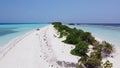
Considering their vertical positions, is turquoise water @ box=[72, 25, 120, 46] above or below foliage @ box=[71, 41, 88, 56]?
below

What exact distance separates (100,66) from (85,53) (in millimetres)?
2135

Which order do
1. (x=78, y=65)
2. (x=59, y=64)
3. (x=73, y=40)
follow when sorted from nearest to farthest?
(x=78, y=65)
(x=59, y=64)
(x=73, y=40)

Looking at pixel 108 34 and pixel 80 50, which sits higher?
pixel 80 50

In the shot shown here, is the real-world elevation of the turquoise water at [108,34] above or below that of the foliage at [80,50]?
below

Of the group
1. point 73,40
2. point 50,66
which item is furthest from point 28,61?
point 73,40

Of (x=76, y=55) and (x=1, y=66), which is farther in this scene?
(x=76, y=55)

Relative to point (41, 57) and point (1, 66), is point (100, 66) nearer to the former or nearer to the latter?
point (41, 57)

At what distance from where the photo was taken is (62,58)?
933 cm

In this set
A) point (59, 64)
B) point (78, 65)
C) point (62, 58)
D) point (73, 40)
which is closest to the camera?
point (78, 65)

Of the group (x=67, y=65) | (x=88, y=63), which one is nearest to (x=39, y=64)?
(x=67, y=65)

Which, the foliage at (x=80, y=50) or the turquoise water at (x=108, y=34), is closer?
the foliage at (x=80, y=50)

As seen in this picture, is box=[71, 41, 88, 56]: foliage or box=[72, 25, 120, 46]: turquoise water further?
box=[72, 25, 120, 46]: turquoise water

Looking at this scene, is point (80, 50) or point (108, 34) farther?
point (108, 34)

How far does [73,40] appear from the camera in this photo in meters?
13.8
